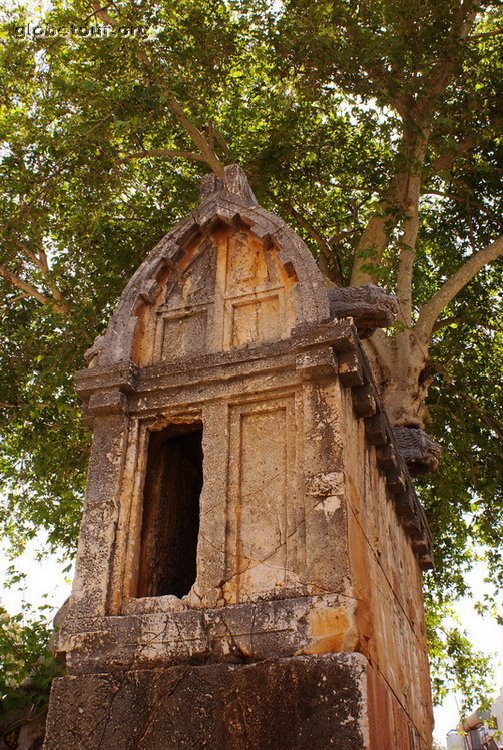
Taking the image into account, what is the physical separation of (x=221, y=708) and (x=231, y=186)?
14.7ft

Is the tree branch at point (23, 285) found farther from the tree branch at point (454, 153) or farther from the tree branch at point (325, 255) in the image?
the tree branch at point (454, 153)

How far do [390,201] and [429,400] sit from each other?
13.7 feet

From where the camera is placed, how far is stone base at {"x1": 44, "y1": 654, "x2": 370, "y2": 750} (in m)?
4.22

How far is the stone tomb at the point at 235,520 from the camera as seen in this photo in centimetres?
447

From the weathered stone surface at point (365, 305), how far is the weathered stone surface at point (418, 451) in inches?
109

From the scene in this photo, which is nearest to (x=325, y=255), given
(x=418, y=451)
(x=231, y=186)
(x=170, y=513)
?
(x=418, y=451)

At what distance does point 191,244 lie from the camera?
6.93 m

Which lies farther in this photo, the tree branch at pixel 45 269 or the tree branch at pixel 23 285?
the tree branch at pixel 23 285

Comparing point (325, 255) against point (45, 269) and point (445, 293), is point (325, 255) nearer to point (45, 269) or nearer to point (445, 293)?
point (445, 293)

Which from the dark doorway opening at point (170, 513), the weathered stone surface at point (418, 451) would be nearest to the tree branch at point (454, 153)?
the weathered stone surface at point (418, 451)

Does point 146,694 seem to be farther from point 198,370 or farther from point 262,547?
point 198,370

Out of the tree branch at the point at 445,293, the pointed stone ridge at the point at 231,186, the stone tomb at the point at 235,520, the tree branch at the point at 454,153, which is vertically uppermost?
the tree branch at the point at 454,153

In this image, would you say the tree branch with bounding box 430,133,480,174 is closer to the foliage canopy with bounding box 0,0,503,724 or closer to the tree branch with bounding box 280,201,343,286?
the foliage canopy with bounding box 0,0,503,724

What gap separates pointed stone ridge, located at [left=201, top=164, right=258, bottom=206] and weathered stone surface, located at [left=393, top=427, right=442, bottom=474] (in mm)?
3492
